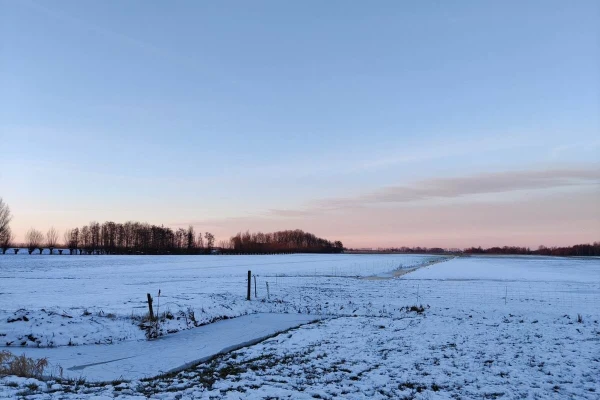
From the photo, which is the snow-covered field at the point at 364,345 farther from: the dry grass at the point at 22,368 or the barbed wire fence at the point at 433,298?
the dry grass at the point at 22,368

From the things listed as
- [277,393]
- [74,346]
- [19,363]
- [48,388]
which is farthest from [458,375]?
[74,346]

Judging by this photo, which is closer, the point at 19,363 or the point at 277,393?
the point at 277,393

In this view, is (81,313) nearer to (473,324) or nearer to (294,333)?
(294,333)

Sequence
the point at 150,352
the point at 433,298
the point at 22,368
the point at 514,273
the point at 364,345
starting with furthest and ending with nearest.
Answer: the point at 514,273 < the point at 433,298 < the point at 364,345 < the point at 150,352 < the point at 22,368

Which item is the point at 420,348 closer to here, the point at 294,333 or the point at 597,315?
the point at 294,333

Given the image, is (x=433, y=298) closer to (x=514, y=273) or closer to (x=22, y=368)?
(x=22, y=368)

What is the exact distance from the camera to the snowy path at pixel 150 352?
12.9 m

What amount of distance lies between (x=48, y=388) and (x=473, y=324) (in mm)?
16708

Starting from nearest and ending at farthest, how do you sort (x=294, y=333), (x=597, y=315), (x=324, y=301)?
(x=294, y=333) → (x=597, y=315) → (x=324, y=301)

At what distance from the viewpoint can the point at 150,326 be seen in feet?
61.2

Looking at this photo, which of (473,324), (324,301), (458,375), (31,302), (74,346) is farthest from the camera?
(324,301)

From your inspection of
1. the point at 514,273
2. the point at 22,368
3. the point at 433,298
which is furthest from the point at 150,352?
the point at 514,273

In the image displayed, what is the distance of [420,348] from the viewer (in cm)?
1508

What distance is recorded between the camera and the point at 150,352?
15.5 m
